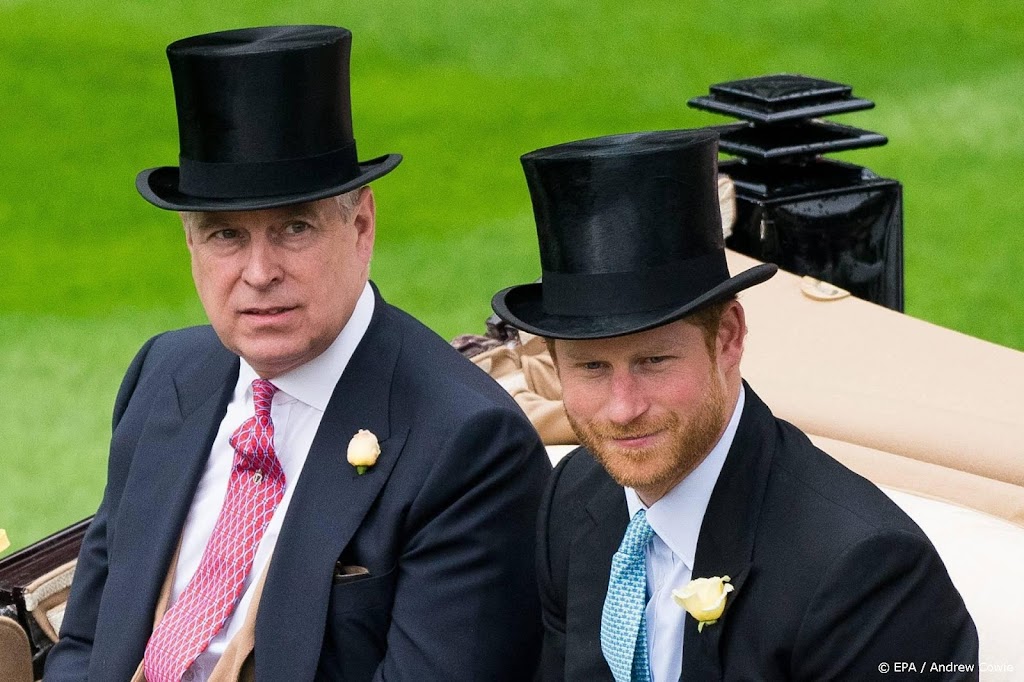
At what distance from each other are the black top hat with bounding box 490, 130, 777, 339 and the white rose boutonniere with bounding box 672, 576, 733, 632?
360mm

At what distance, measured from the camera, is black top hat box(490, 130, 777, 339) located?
6.91ft

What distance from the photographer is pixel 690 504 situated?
218cm

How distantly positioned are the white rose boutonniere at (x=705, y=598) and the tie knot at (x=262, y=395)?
2.90 feet

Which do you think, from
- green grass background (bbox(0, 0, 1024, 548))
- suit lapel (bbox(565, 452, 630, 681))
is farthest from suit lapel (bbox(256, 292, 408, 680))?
green grass background (bbox(0, 0, 1024, 548))

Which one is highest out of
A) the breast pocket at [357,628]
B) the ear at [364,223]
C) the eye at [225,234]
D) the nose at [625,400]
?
the eye at [225,234]

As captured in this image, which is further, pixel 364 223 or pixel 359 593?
pixel 364 223

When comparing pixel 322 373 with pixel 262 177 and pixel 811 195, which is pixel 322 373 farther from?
pixel 811 195

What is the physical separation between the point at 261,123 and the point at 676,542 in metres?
0.99

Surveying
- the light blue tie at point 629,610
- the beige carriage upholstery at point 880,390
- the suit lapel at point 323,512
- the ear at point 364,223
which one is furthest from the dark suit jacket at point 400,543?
the beige carriage upholstery at point 880,390

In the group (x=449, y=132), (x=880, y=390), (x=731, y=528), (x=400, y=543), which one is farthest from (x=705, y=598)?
(x=449, y=132)

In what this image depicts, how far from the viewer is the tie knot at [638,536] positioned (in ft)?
7.28

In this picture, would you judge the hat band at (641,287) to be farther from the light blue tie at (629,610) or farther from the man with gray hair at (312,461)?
the man with gray hair at (312,461)

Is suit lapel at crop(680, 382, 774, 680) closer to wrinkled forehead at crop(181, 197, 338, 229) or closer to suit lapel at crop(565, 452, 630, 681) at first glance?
suit lapel at crop(565, 452, 630, 681)

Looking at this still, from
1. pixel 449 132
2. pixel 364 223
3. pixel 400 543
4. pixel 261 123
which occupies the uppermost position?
pixel 261 123
